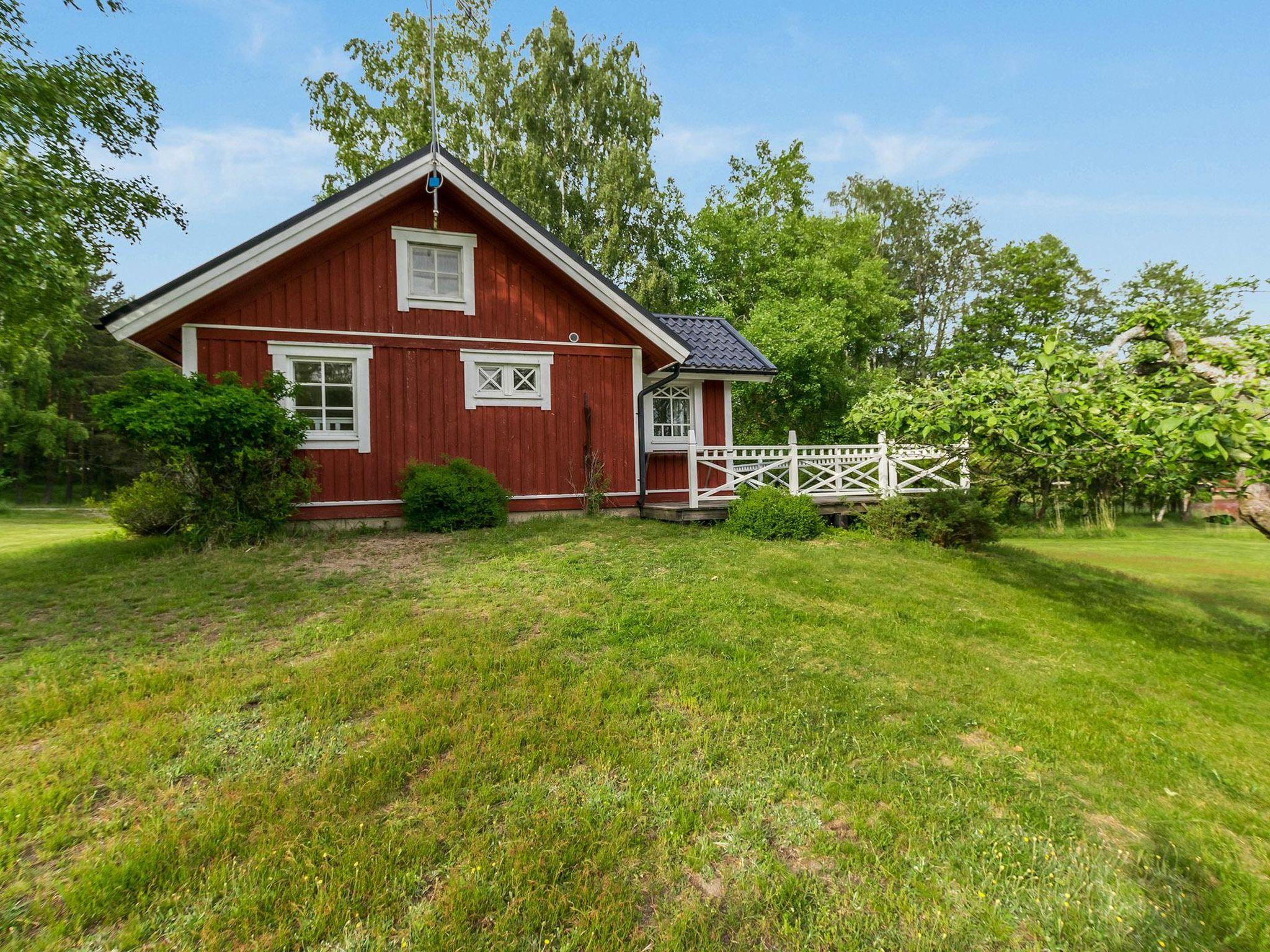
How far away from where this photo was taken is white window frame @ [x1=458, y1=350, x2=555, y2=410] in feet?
34.6

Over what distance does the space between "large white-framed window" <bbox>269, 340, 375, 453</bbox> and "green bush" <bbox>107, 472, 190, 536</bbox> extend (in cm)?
225

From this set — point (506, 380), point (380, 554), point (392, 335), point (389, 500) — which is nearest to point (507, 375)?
point (506, 380)

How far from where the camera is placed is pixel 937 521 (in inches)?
400

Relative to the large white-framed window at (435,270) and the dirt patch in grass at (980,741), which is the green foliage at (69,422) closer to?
the large white-framed window at (435,270)

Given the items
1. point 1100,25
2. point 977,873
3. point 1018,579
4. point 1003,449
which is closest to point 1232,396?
point 1003,449

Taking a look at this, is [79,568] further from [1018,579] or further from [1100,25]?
[1100,25]

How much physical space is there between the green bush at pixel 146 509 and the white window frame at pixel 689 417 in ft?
27.6

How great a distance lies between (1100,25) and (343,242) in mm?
11991

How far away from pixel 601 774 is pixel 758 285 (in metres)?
27.0

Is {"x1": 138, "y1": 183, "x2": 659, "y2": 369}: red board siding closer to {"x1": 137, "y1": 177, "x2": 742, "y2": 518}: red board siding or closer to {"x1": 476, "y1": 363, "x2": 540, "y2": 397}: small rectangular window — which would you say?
{"x1": 137, "y1": 177, "x2": 742, "y2": 518}: red board siding

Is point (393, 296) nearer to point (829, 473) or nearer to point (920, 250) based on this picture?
point (829, 473)

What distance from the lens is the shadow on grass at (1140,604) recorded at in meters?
6.83

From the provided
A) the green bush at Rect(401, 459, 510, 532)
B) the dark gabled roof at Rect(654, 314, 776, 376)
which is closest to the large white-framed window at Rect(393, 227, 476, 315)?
the green bush at Rect(401, 459, 510, 532)

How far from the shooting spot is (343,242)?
9906 millimetres
